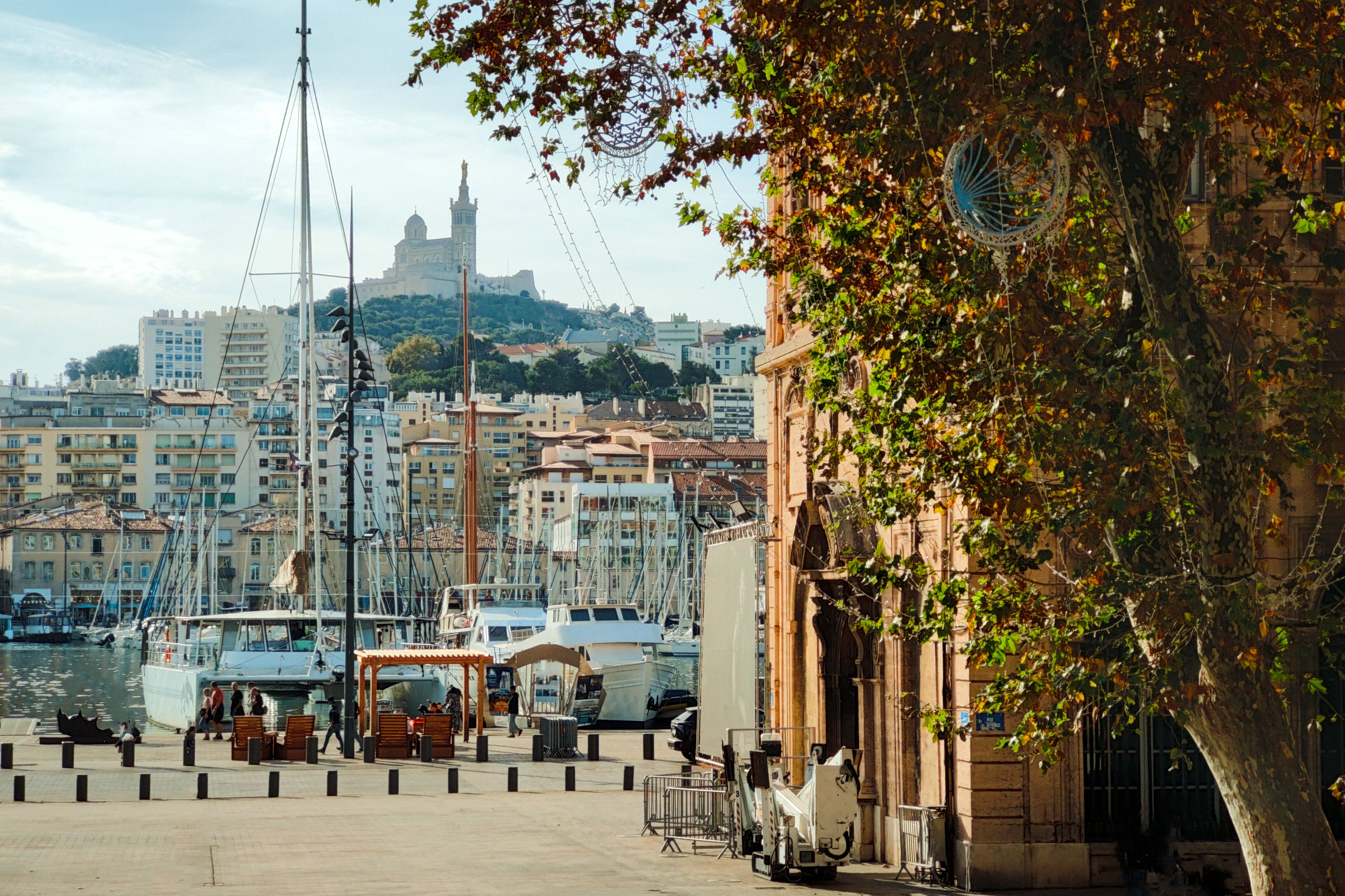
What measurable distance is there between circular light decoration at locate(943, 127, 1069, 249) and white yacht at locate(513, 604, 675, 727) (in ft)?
123

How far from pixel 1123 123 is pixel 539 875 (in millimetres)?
10220

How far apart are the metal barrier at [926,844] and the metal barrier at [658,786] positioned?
13.8ft

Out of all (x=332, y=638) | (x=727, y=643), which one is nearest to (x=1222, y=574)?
(x=727, y=643)

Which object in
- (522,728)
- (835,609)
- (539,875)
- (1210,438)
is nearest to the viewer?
(1210,438)

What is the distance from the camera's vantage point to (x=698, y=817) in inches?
806

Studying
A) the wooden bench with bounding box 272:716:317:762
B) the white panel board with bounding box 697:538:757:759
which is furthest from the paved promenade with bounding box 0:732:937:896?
the white panel board with bounding box 697:538:757:759

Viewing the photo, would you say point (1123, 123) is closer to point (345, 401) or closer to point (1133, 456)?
point (1133, 456)

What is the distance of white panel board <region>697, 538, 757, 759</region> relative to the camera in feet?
76.5

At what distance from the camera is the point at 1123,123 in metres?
10.8

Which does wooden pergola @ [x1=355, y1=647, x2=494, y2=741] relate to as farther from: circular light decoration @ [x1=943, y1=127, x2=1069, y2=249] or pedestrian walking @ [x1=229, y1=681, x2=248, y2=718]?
circular light decoration @ [x1=943, y1=127, x2=1069, y2=249]

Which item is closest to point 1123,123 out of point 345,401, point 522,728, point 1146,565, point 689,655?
point 1146,565

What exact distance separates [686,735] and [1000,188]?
23.0 meters

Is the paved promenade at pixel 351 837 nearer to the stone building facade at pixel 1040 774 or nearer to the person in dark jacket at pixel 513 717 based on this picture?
the stone building facade at pixel 1040 774

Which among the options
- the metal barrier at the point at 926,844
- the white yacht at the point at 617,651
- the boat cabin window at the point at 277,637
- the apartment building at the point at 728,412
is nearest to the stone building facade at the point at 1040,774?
the metal barrier at the point at 926,844
